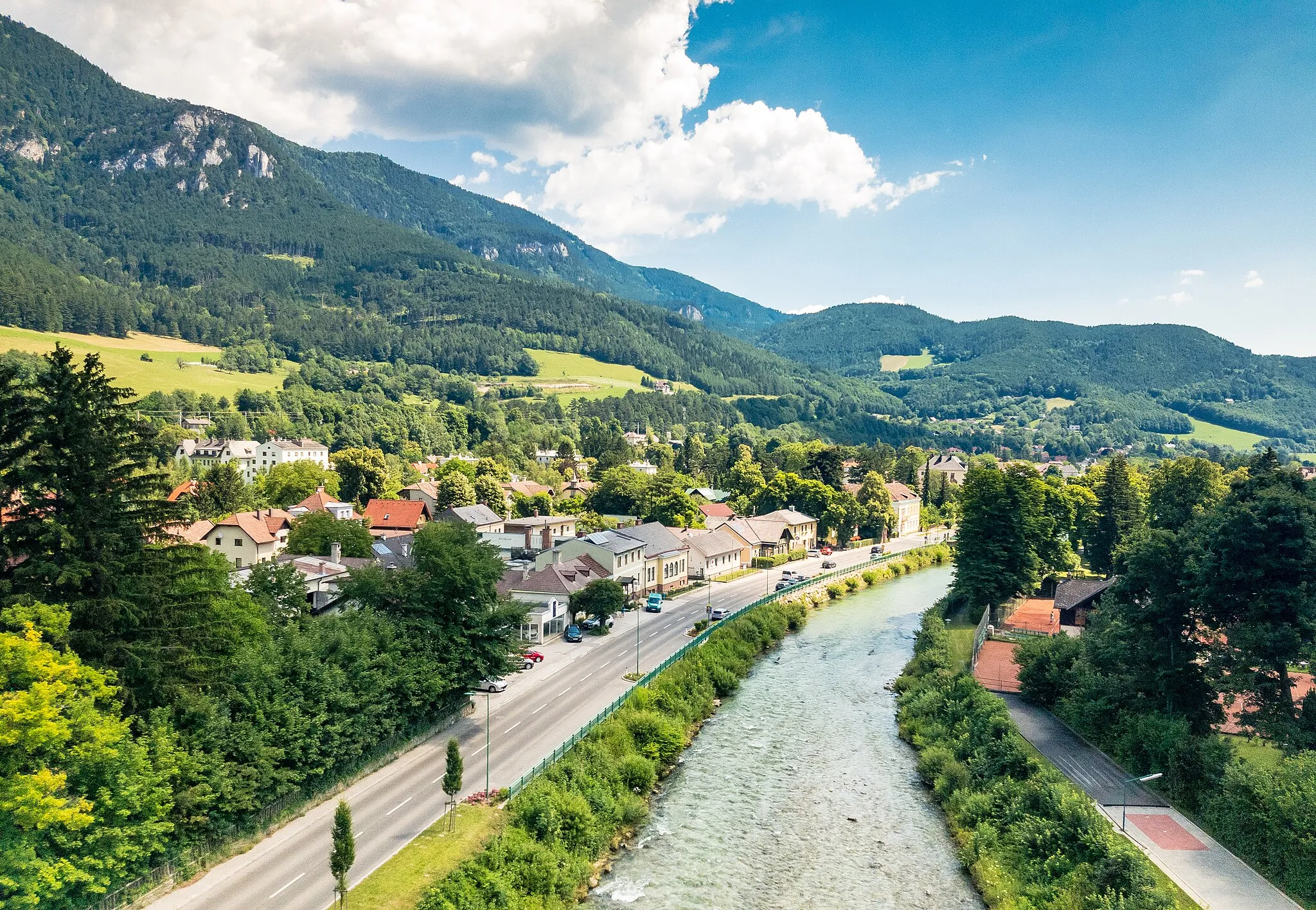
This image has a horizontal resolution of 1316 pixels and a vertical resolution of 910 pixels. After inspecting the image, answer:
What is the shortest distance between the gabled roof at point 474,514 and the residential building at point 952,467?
3819 inches

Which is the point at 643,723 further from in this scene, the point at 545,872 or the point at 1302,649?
the point at 1302,649

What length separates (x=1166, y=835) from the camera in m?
27.0

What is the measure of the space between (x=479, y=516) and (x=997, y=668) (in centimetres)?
5235

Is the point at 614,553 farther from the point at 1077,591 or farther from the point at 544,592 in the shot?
the point at 1077,591

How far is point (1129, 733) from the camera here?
33.8 meters

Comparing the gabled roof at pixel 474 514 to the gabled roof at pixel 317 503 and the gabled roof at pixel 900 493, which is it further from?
the gabled roof at pixel 900 493

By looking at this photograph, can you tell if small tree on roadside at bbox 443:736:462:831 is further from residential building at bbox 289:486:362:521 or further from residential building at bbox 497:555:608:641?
residential building at bbox 289:486:362:521

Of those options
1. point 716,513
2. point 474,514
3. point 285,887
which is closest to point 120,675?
point 285,887

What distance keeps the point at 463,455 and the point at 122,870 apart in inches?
4999

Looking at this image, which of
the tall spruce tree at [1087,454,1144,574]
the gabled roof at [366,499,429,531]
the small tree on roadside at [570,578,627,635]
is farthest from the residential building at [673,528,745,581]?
the tall spruce tree at [1087,454,1144,574]

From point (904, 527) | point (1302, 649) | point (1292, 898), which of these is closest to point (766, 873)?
point (1292, 898)

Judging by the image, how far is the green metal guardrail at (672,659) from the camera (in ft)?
99.4

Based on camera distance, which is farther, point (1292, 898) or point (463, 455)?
point (463, 455)

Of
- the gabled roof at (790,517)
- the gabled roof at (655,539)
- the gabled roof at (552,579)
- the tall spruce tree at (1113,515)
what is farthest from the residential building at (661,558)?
the tall spruce tree at (1113,515)
